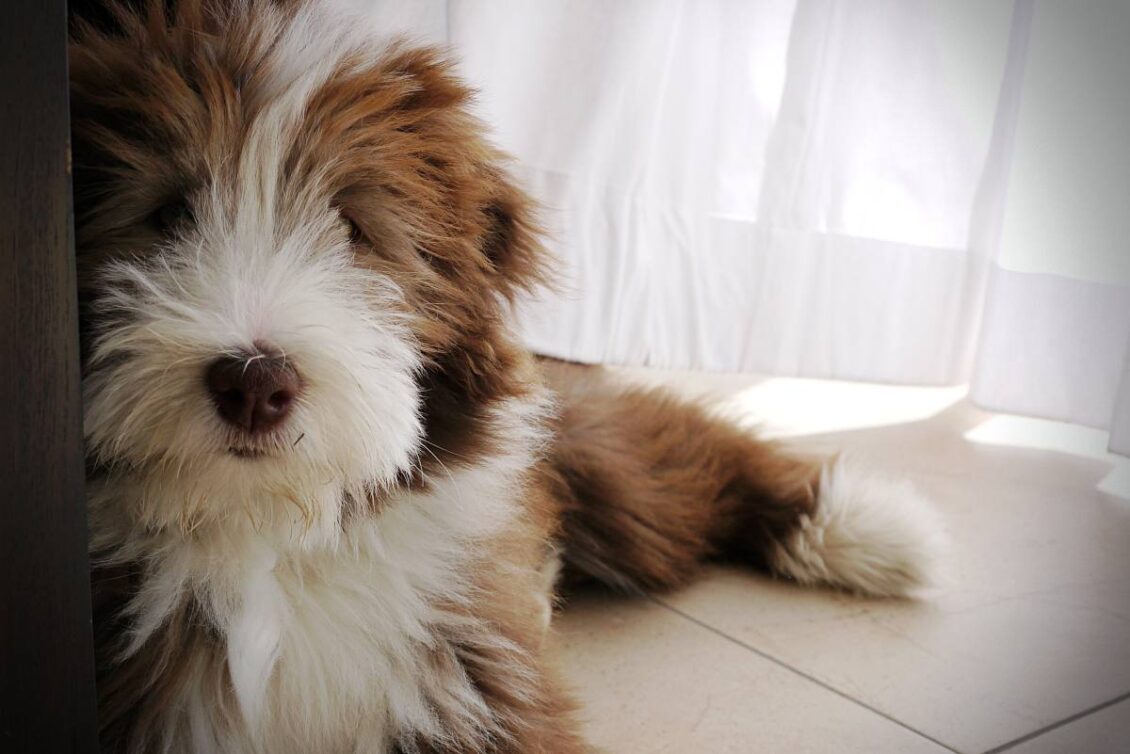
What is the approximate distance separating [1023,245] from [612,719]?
67.9 inches

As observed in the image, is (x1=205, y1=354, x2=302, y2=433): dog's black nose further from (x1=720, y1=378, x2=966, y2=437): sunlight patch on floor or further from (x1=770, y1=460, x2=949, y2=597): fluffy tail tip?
(x1=720, y1=378, x2=966, y2=437): sunlight patch on floor

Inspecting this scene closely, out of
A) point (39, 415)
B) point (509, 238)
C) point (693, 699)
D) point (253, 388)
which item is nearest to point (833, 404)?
point (693, 699)

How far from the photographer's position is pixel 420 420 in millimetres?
1267

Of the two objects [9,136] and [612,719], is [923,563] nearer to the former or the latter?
[612,719]

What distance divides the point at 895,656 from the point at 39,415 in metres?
1.48

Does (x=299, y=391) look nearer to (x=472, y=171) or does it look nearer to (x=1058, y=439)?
(x=472, y=171)

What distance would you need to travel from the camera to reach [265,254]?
112 centimetres

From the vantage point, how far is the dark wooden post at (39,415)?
85 centimetres

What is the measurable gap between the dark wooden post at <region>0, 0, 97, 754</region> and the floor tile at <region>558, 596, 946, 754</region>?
78 centimetres

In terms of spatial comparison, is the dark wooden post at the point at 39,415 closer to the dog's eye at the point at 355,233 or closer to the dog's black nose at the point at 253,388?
the dog's black nose at the point at 253,388

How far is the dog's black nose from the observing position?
99 centimetres

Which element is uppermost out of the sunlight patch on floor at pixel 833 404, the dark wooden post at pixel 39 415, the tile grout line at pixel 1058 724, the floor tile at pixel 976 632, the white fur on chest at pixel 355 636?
the dark wooden post at pixel 39 415

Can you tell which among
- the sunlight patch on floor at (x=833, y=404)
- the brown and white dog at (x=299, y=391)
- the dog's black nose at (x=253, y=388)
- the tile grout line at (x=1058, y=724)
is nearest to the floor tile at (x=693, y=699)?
the tile grout line at (x=1058, y=724)

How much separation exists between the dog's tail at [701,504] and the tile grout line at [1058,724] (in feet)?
1.34
